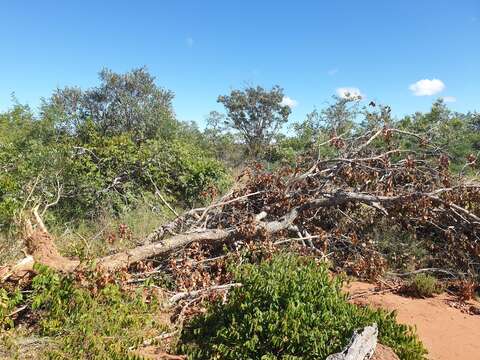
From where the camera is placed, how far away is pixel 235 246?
6008 mm

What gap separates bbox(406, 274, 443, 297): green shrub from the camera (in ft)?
18.5

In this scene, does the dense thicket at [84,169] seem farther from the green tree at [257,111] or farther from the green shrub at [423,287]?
the green tree at [257,111]

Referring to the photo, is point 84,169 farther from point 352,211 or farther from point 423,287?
point 423,287

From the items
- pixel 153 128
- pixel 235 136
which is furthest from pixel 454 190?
pixel 235 136

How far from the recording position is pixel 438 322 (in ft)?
16.0

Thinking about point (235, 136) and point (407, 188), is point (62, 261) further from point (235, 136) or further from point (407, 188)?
point (235, 136)

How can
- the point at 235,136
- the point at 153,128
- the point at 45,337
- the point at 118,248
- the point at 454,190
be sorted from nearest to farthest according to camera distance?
the point at 45,337
the point at 118,248
the point at 454,190
the point at 153,128
the point at 235,136

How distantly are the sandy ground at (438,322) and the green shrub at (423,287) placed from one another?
91 millimetres

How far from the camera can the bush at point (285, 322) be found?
10.8 ft

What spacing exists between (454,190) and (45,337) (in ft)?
18.2

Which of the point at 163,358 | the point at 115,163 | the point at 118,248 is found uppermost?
the point at 115,163

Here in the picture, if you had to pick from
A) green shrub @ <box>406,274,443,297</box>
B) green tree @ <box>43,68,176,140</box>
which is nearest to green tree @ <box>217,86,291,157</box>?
green tree @ <box>43,68,176,140</box>

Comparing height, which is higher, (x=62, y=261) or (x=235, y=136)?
(x=235, y=136)

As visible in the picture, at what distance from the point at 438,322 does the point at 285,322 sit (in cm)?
243
